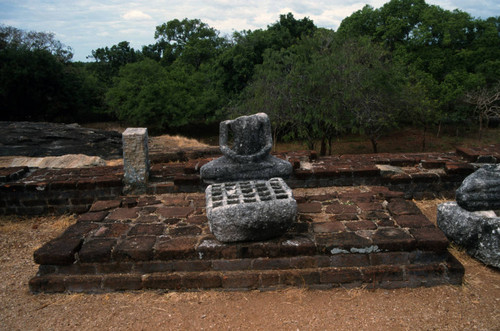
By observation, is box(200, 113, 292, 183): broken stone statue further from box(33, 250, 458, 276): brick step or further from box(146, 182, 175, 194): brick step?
box(33, 250, 458, 276): brick step

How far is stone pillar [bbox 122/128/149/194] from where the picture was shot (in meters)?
6.14

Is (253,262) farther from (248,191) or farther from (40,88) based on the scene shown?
(40,88)

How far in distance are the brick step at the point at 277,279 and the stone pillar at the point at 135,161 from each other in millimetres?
2469

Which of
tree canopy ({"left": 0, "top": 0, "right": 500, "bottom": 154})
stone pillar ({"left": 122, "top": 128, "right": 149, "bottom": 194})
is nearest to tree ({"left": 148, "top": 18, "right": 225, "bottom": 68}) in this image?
tree canopy ({"left": 0, "top": 0, "right": 500, "bottom": 154})

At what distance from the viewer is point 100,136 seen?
43.7ft

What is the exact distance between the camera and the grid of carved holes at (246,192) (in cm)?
396

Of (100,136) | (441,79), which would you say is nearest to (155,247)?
(100,136)

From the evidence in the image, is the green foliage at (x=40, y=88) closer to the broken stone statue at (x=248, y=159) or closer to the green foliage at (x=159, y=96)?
the green foliage at (x=159, y=96)

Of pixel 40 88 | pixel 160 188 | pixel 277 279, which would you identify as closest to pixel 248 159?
pixel 277 279

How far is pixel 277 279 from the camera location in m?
3.92

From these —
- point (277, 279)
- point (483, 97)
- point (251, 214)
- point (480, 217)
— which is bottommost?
point (277, 279)

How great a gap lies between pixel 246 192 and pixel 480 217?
2688 millimetres

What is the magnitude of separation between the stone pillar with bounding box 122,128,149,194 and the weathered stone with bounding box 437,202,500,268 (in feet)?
14.9

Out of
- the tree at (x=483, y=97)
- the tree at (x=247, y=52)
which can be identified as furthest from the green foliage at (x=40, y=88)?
the tree at (x=483, y=97)
